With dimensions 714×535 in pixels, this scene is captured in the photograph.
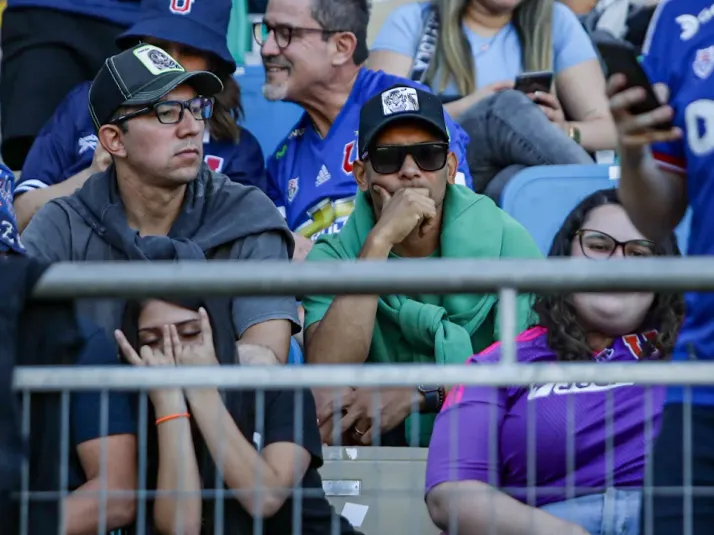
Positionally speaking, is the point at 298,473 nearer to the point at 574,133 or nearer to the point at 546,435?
the point at 546,435

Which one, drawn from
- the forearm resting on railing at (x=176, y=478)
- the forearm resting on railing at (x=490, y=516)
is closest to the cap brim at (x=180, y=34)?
the forearm resting on railing at (x=176, y=478)

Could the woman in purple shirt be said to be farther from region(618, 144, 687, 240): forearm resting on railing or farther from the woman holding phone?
the woman holding phone

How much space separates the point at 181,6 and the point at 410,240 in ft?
4.65

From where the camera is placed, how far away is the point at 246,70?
21.6 feet

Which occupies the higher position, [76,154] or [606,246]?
[76,154]

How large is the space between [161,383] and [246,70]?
160 inches

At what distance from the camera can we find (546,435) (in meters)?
3.69

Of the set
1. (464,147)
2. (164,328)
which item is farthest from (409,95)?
(164,328)

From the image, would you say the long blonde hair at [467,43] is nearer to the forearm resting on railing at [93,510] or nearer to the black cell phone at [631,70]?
the black cell phone at [631,70]

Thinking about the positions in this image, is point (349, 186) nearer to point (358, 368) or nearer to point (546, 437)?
point (546, 437)

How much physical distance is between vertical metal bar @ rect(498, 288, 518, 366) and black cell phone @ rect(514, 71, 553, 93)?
11.5 feet

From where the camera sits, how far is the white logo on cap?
16.5 ft

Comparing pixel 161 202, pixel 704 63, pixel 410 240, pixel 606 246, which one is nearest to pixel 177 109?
pixel 161 202

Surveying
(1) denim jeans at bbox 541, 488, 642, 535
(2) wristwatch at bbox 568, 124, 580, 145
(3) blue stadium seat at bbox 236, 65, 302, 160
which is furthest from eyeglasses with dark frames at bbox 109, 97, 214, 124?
(1) denim jeans at bbox 541, 488, 642, 535
